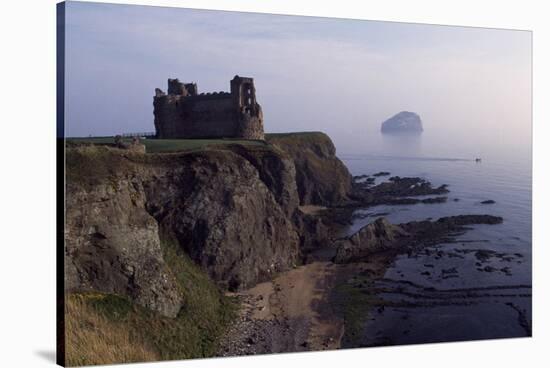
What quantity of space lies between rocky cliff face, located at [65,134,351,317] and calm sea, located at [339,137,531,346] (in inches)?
65.7

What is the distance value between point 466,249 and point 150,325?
29.1ft

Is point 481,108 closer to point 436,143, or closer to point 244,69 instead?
point 436,143

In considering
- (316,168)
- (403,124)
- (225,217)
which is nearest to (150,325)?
(225,217)

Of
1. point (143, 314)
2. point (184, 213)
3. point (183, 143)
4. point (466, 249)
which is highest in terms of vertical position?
point (183, 143)

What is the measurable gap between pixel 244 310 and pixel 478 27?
32.3 ft

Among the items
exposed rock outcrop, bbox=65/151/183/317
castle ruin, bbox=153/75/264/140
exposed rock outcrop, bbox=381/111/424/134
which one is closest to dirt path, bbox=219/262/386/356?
exposed rock outcrop, bbox=65/151/183/317

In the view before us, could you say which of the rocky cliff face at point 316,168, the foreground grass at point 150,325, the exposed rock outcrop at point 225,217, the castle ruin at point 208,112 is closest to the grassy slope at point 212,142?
the rocky cliff face at point 316,168

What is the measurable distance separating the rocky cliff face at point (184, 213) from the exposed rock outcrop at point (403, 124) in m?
1.57

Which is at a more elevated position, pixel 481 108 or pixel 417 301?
pixel 481 108

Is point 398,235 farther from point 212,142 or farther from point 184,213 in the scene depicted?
point 184,213

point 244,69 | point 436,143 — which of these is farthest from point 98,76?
point 436,143

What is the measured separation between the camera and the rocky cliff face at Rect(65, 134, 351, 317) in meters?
18.5

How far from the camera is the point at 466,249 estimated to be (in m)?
22.8

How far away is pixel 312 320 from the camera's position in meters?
21.0
